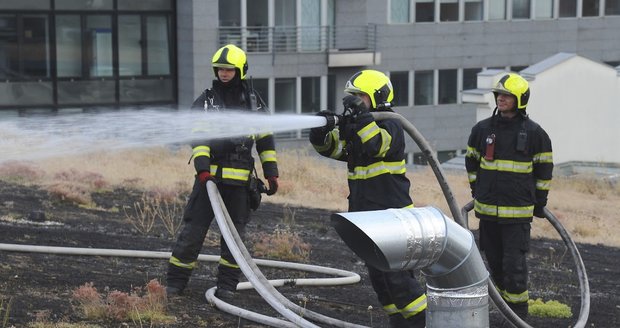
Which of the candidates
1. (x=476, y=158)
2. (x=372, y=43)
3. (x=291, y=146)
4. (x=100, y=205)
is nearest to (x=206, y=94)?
(x=476, y=158)

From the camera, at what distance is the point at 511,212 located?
7.87 metres

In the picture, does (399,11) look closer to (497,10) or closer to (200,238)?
(497,10)

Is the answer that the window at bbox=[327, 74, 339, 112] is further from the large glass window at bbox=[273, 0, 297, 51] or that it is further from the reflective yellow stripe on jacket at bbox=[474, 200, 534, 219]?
the reflective yellow stripe on jacket at bbox=[474, 200, 534, 219]

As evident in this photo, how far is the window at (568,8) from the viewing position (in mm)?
35531

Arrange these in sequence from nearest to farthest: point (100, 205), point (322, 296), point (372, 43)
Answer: point (322, 296) → point (100, 205) → point (372, 43)

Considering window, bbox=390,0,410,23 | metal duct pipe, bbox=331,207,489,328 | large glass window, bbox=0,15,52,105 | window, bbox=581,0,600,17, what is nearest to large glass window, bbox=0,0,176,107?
large glass window, bbox=0,15,52,105

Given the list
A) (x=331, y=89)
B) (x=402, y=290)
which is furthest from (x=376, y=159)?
(x=331, y=89)

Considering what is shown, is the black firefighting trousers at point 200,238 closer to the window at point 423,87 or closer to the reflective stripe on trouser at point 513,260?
the reflective stripe on trouser at point 513,260

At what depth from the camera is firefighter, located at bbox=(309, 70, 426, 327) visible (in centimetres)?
675

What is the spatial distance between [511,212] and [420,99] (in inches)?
1020

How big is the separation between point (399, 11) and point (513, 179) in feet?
81.5

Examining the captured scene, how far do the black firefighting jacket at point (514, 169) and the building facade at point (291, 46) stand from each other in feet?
66.5

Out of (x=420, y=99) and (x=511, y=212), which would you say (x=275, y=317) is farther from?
(x=420, y=99)

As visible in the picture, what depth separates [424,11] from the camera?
32875 millimetres
